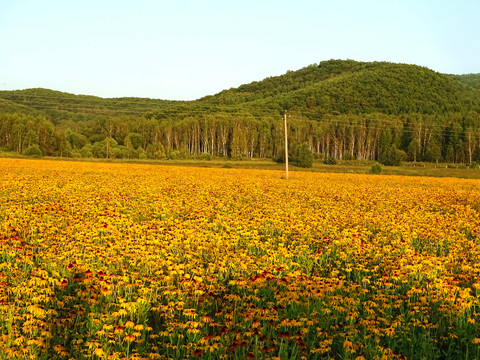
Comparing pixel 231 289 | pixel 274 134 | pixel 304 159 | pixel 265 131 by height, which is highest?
pixel 265 131

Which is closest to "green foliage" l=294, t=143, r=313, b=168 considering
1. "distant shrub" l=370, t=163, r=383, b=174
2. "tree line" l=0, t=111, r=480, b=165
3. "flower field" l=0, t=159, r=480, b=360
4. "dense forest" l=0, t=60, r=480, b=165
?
"distant shrub" l=370, t=163, r=383, b=174

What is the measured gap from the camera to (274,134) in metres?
151

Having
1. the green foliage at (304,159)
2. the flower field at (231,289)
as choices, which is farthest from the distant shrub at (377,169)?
the flower field at (231,289)

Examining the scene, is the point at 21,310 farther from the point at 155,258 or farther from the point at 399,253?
the point at 399,253

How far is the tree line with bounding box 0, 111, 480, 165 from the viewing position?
12788 centimetres

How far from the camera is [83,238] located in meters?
11.6

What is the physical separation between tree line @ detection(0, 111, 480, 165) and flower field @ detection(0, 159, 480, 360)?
11189 centimetres

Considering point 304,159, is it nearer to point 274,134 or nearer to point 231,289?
point 231,289

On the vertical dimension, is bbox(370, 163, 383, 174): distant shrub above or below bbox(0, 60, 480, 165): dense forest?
below

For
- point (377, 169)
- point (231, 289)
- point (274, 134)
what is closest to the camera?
point (231, 289)

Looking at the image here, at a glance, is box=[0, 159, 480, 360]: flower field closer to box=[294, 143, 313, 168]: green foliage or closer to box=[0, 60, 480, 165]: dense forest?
box=[294, 143, 313, 168]: green foliage

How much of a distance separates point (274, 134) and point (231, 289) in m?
144

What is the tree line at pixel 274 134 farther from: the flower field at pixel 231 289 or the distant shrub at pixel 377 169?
the flower field at pixel 231 289

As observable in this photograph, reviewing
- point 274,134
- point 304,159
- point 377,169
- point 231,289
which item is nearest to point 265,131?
point 274,134
